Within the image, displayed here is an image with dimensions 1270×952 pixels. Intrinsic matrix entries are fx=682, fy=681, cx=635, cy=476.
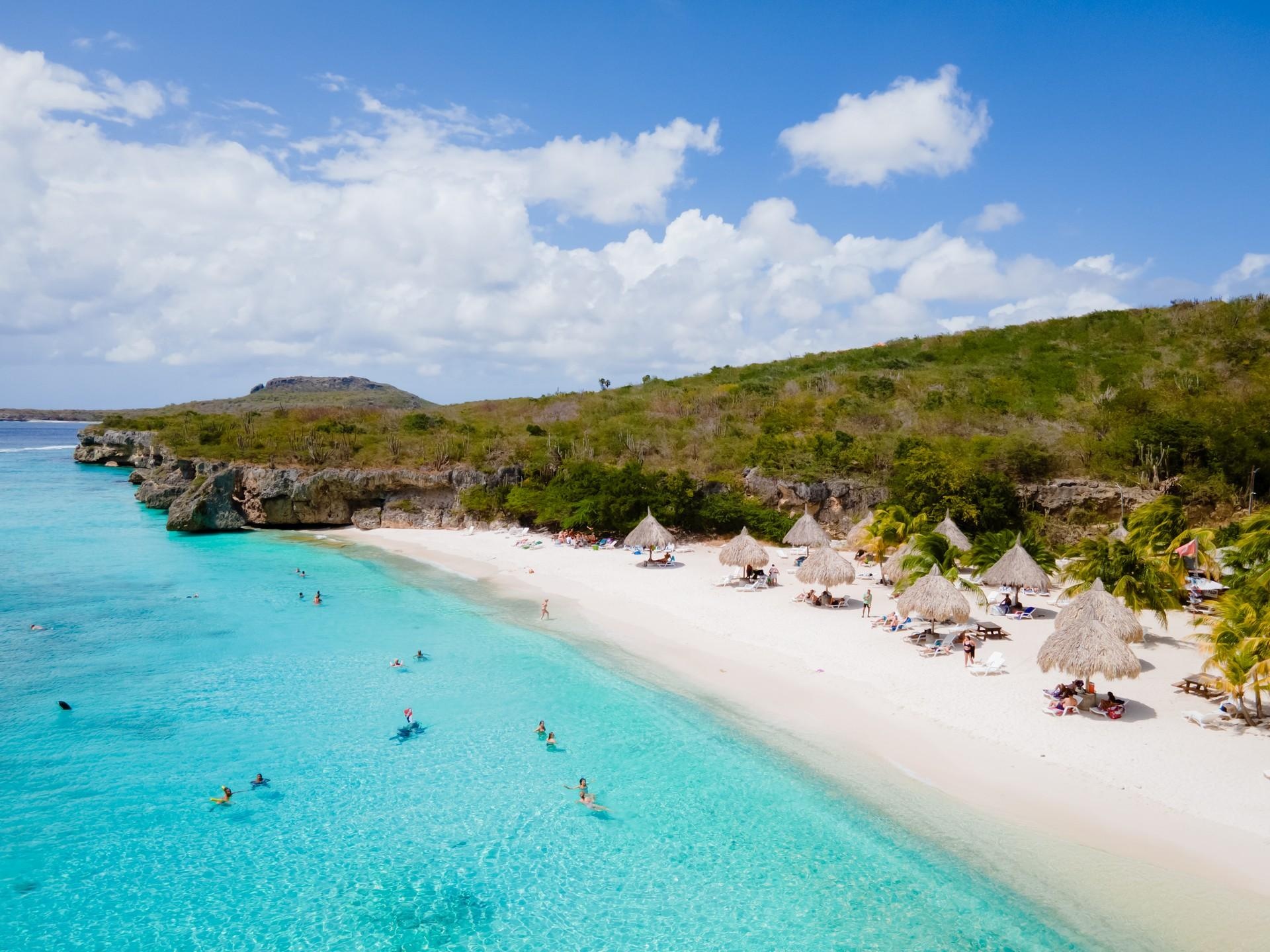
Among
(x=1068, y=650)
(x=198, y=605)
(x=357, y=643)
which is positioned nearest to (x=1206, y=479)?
(x=1068, y=650)

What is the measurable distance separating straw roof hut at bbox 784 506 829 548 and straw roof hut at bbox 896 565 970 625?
26.9 feet

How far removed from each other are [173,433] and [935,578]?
172 ft

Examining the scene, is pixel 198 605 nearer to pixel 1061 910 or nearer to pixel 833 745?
pixel 833 745

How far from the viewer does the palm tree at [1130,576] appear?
17.7 meters

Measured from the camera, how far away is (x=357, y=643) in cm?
2045

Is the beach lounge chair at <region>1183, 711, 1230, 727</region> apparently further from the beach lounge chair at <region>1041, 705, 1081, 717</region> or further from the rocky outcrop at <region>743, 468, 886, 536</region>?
the rocky outcrop at <region>743, 468, 886, 536</region>

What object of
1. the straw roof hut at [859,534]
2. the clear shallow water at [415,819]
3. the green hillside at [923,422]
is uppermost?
the green hillside at [923,422]

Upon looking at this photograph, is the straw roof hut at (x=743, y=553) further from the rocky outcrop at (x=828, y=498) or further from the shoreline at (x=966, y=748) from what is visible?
the rocky outcrop at (x=828, y=498)

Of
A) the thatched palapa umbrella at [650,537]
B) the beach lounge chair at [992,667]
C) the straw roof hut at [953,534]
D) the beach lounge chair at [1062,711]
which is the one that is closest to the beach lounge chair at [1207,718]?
the beach lounge chair at [1062,711]

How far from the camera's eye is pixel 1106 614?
15.6m

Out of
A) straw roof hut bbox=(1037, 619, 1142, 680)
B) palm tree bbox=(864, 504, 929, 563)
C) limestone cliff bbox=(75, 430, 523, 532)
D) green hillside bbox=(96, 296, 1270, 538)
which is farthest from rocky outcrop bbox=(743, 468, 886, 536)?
straw roof hut bbox=(1037, 619, 1142, 680)

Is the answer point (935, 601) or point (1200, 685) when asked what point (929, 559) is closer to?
point (935, 601)

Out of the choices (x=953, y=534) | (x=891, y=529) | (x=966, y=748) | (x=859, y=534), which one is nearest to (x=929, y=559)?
(x=891, y=529)

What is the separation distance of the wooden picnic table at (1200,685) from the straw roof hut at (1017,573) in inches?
204
